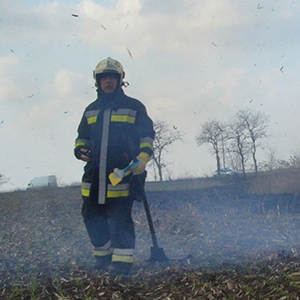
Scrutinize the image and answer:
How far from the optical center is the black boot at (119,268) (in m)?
4.66

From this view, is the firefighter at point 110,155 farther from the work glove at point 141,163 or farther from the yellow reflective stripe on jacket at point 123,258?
the yellow reflective stripe on jacket at point 123,258

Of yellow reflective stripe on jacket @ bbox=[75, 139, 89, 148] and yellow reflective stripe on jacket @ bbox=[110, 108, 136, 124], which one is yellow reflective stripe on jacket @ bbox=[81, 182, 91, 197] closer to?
yellow reflective stripe on jacket @ bbox=[75, 139, 89, 148]

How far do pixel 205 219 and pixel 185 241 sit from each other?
1458 millimetres

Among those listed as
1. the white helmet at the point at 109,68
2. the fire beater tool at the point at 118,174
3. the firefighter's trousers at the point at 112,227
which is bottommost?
the firefighter's trousers at the point at 112,227

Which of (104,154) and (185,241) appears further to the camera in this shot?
(185,241)

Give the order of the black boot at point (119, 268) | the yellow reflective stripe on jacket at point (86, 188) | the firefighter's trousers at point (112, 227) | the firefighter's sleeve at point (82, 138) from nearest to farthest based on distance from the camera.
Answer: the black boot at point (119, 268)
the firefighter's trousers at point (112, 227)
the yellow reflective stripe on jacket at point (86, 188)
the firefighter's sleeve at point (82, 138)

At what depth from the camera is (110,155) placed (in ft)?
16.8

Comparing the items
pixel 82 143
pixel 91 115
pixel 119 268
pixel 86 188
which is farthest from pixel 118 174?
pixel 119 268

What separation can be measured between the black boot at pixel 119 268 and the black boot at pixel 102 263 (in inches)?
3.3

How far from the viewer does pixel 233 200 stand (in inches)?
405

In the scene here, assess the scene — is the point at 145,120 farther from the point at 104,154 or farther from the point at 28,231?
the point at 28,231

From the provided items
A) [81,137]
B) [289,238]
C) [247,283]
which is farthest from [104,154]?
[289,238]

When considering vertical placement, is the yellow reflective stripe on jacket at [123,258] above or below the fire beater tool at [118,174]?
below

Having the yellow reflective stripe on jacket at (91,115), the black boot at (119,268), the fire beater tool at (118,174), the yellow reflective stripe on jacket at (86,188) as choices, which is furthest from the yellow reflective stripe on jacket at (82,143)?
the black boot at (119,268)
